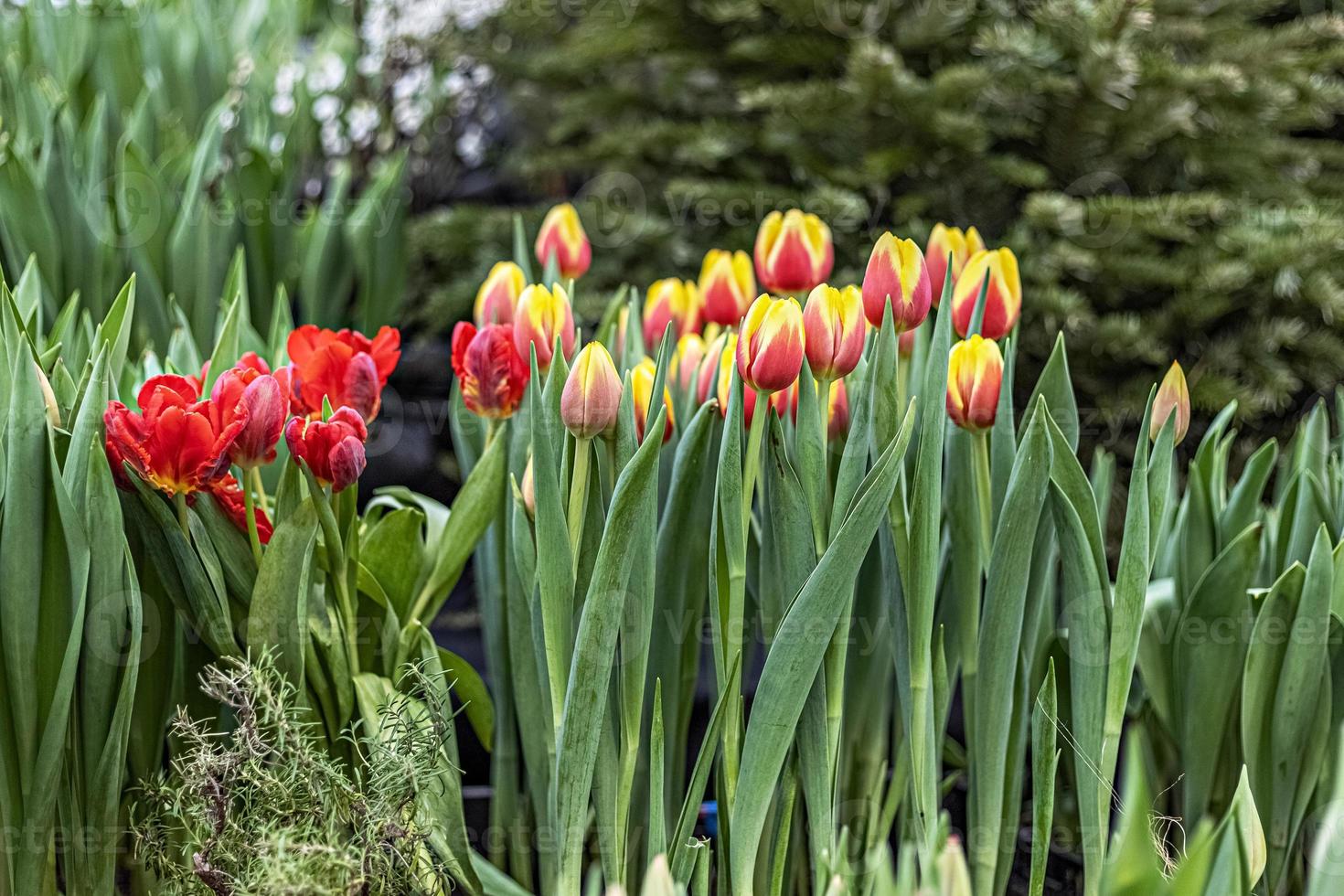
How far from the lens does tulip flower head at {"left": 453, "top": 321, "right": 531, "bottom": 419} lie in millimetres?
854

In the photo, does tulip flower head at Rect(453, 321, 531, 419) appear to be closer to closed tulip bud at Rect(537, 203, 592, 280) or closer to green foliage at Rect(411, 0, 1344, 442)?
closed tulip bud at Rect(537, 203, 592, 280)

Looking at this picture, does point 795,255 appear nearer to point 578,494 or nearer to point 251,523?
point 578,494

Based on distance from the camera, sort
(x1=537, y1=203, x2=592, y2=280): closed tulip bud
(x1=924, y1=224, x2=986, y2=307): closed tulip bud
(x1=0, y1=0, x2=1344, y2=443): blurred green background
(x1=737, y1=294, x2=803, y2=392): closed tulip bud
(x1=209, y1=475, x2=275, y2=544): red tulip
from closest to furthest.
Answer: (x1=737, y1=294, x2=803, y2=392): closed tulip bud → (x1=209, y1=475, x2=275, y2=544): red tulip → (x1=924, y1=224, x2=986, y2=307): closed tulip bud → (x1=537, y1=203, x2=592, y2=280): closed tulip bud → (x1=0, y1=0, x2=1344, y2=443): blurred green background

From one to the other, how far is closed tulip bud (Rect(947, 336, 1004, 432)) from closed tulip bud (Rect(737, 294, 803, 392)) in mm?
133

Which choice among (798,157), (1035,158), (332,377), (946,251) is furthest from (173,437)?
(1035,158)

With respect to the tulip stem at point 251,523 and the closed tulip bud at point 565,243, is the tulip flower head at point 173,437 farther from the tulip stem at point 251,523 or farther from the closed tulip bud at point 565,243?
the closed tulip bud at point 565,243

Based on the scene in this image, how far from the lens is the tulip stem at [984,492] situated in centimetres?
85

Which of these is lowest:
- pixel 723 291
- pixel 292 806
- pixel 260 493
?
pixel 292 806

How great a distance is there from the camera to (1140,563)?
0.77 metres

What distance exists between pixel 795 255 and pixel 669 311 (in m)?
0.13

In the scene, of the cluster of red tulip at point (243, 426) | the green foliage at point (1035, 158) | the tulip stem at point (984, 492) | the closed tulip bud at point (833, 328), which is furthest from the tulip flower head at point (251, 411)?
the green foliage at point (1035, 158)

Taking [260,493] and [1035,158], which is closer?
[260,493]

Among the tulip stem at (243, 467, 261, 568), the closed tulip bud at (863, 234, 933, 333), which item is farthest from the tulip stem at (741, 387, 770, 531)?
the tulip stem at (243, 467, 261, 568)

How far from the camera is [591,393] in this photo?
0.72 meters
